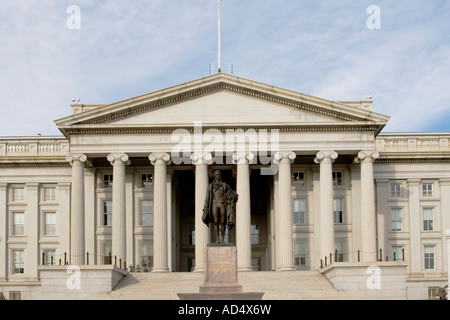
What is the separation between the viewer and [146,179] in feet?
231

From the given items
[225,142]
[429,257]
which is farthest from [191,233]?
[429,257]

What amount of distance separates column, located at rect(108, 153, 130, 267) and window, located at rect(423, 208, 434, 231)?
82.0 ft

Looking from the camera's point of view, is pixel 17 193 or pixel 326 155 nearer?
pixel 326 155

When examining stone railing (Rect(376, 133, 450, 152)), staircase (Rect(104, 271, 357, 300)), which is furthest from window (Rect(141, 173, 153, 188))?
stone railing (Rect(376, 133, 450, 152))

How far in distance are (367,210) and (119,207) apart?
59.3 feet

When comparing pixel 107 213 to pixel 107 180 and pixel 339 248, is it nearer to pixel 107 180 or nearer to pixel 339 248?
pixel 107 180

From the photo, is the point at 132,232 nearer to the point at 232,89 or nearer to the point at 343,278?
the point at 232,89

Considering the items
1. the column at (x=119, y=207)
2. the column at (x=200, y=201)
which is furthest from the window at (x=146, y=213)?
the column at (x=200, y=201)

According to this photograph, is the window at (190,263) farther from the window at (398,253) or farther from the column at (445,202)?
the column at (445,202)

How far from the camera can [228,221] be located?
1507 inches

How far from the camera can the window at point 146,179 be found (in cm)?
7038

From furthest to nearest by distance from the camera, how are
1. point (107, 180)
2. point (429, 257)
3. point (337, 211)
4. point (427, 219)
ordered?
1. point (427, 219)
2. point (429, 257)
3. point (107, 180)
4. point (337, 211)

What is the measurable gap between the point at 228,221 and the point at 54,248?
3629 cm
